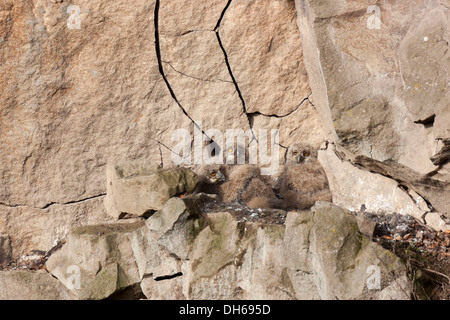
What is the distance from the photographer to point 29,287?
5191mm

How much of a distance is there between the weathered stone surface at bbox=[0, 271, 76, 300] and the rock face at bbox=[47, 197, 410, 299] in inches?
4.5

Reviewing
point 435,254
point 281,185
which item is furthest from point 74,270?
point 435,254

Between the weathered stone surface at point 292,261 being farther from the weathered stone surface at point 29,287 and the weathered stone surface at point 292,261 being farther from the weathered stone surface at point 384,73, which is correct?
the weathered stone surface at point 29,287

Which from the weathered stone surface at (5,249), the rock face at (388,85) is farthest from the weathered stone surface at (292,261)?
the weathered stone surface at (5,249)

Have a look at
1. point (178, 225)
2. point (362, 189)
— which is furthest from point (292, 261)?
point (362, 189)

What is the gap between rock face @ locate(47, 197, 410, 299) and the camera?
3.94m

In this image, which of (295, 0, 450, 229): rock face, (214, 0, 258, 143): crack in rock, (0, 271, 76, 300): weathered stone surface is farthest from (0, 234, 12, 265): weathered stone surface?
(295, 0, 450, 229): rock face

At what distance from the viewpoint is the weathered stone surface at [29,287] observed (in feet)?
17.0

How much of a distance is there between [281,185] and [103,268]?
1937mm

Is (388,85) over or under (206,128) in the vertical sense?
over

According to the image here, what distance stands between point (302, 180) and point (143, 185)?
153 cm

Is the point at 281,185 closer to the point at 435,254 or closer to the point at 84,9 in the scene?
the point at 435,254

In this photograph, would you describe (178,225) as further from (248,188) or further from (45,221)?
(45,221)

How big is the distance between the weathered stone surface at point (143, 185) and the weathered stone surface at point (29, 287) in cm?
83
